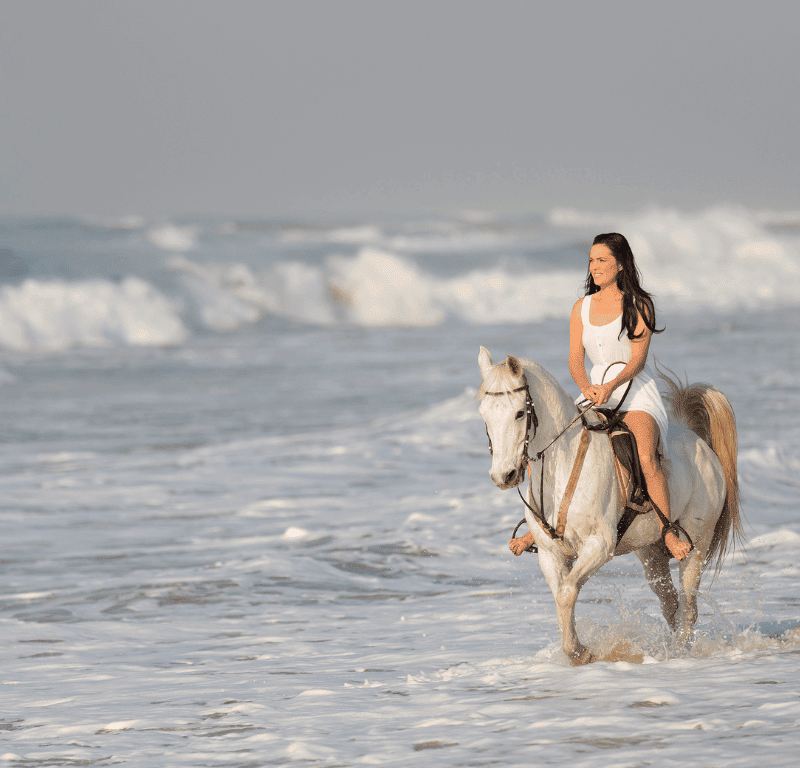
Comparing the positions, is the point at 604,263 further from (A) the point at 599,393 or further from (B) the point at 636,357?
(A) the point at 599,393

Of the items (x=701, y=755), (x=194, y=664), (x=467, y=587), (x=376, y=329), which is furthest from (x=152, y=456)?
(x=376, y=329)

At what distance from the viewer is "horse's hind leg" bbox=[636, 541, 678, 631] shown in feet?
18.9

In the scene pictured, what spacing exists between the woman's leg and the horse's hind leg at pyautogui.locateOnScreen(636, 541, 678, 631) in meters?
0.45

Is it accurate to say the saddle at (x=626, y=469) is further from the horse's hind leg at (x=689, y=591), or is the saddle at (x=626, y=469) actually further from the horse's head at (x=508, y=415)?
the horse's hind leg at (x=689, y=591)

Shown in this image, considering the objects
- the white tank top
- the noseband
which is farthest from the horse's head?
the white tank top

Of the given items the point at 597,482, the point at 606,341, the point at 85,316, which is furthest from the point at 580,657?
the point at 85,316

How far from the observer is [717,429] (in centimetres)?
584

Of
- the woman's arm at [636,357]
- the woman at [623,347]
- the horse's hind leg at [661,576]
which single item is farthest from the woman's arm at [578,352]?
the horse's hind leg at [661,576]

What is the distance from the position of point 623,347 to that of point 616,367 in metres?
0.10

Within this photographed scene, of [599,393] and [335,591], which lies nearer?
[599,393]

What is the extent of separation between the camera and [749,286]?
51688 millimetres

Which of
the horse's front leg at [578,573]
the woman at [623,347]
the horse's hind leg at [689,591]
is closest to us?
the horse's front leg at [578,573]

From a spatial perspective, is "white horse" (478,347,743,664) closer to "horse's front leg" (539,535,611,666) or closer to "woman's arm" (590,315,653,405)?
"horse's front leg" (539,535,611,666)

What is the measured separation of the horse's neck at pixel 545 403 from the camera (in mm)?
4742
